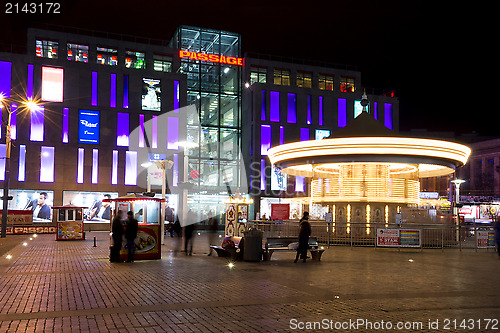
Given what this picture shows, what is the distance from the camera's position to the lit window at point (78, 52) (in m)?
54.8

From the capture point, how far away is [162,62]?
2317 inches

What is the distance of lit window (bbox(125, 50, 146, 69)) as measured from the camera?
5628 cm

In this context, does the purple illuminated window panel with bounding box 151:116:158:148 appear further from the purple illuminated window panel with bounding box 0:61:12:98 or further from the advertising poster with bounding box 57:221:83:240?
the advertising poster with bounding box 57:221:83:240

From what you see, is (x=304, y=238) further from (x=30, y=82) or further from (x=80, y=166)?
(x=30, y=82)

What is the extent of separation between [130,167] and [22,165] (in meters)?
9.73

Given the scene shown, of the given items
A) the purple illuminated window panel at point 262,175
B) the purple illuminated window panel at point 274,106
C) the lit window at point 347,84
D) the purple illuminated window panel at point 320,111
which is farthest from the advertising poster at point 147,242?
the lit window at point 347,84

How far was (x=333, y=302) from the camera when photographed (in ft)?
30.7

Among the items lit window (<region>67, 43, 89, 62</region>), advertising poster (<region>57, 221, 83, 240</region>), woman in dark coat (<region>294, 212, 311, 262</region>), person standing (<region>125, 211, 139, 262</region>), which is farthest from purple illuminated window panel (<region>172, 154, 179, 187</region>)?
woman in dark coat (<region>294, 212, 311, 262</region>)

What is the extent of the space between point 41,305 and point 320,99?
54470 mm

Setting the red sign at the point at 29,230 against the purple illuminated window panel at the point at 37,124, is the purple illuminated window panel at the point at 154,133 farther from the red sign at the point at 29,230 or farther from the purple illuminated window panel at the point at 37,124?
the red sign at the point at 29,230

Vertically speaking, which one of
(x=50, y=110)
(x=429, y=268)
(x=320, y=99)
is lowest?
(x=429, y=268)

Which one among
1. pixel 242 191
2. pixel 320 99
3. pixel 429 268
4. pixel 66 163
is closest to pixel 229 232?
pixel 429 268

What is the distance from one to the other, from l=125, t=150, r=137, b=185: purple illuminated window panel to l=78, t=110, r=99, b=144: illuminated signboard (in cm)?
331

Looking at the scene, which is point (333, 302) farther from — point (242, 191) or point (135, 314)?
point (242, 191)
